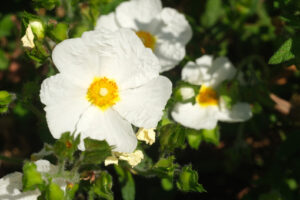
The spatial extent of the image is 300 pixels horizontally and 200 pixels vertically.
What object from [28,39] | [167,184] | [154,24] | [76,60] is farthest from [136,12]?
[167,184]

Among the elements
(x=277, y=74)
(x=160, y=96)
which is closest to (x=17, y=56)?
(x=160, y=96)

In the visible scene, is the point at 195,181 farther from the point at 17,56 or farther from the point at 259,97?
the point at 17,56

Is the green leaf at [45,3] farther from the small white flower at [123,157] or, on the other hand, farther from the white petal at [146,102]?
the small white flower at [123,157]

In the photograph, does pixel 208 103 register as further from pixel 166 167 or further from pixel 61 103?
pixel 61 103

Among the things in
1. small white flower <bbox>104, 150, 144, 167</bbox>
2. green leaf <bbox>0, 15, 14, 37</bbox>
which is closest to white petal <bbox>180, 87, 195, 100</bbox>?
small white flower <bbox>104, 150, 144, 167</bbox>

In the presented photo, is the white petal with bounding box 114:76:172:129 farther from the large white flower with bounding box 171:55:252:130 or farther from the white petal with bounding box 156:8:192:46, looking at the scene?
the white petal with bounding box 156:8:192:46

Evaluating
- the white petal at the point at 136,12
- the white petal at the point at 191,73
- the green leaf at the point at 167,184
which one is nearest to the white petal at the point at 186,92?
the white petal at the point at 191,73
